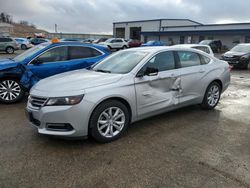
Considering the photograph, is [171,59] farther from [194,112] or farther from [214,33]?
[214,33]

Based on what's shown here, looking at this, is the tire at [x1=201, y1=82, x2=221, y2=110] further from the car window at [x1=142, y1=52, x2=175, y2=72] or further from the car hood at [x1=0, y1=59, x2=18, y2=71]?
the car hood at [x1=0, y1=59, x2=18, y2=71]

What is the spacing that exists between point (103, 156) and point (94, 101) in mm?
834

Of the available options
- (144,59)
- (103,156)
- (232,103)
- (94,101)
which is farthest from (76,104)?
(232,103)

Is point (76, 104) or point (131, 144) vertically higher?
point (76, 104)

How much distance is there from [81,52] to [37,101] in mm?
3491

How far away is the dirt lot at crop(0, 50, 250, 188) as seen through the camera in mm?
3025

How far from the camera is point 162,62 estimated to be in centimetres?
483

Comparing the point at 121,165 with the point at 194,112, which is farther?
the point at 194,112

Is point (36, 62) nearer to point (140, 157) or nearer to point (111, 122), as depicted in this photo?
point (111, 122)

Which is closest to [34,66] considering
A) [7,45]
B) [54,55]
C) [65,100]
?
[54,55]

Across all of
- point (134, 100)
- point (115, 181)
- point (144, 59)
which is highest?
point (144, 59)

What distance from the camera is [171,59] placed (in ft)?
16.4

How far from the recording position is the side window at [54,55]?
6.47m

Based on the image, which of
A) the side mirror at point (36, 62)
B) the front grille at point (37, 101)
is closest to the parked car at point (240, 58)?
the side mirror at point (36, 62)
